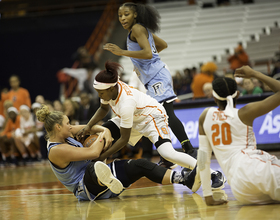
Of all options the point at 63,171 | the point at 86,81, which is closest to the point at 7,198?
the point at 63,171

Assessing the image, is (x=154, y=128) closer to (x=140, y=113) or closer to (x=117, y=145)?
(x=140, y=113)

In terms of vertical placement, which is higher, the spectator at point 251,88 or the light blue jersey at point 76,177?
the light blue jersey at point 76,177

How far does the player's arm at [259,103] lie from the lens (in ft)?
9.48

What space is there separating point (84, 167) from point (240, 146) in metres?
1.60

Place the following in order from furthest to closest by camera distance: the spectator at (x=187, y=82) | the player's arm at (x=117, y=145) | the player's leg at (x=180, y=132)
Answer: the spectator at (x=187, y=82)
the player's leg at (x=180, y=132)
the player's arm at (x=117, y=145)

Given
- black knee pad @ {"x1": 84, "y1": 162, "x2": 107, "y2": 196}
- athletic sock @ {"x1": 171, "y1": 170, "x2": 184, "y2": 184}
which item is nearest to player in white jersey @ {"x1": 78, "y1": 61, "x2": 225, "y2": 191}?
athletic sock @ {"x1": 171, "y1": 170, "x2": 184, "y2": 184}

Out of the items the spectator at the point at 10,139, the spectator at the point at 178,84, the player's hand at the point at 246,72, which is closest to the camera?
the player's hand at the point at 246,72

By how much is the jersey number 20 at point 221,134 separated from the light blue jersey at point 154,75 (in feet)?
5.13

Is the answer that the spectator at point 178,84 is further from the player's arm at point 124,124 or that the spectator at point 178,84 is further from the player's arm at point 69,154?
the player's arm at point 69,154

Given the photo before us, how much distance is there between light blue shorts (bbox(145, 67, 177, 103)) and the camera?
462 centimetres

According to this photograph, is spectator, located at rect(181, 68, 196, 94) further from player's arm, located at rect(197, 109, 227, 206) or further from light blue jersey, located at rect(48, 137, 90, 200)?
player's arm, located at rect(197, 109, 227, 206)

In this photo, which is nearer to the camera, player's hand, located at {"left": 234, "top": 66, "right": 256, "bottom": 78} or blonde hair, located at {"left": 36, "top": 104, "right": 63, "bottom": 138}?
player's hand, located at {"left": 234, "top": 66, "right": 256, "bottom": 78}

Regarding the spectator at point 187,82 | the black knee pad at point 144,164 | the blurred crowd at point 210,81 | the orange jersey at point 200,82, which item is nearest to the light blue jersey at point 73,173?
the black knee pad at point 144,164

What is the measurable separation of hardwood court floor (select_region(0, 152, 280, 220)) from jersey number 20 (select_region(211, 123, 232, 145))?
0.51m
